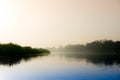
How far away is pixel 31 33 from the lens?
7906 mm

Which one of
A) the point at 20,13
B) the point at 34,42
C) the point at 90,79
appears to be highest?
the point at 20,13

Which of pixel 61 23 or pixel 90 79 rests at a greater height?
pixel 61 23

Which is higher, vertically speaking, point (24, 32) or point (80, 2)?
point (80, 2)

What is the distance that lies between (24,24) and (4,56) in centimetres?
350

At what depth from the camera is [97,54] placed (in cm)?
1133

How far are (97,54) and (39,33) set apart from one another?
13.0ft

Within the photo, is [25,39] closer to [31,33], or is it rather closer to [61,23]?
[31,33]

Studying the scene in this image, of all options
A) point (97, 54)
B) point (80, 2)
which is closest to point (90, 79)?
point (80, 2)

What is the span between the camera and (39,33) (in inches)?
311

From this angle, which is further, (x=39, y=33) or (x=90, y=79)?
(x=39, y=33)

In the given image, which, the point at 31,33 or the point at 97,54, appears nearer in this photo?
the point at 31,33

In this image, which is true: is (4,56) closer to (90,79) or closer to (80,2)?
(80,2)

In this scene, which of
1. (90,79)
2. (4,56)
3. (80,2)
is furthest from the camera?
(4,56)

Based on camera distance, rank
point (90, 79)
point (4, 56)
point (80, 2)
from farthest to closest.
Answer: point (4, 56)
point (80, 2)
point (90, 79)
